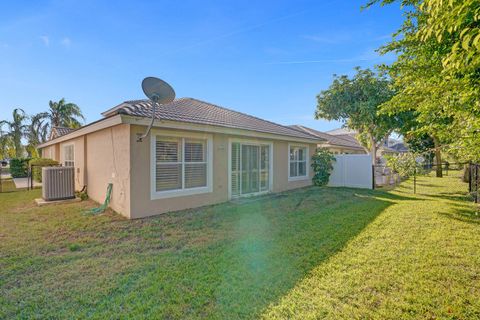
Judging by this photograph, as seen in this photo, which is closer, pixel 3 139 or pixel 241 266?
pixel 241 266

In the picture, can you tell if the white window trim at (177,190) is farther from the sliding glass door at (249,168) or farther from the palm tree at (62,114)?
the palm tree at (62,114)

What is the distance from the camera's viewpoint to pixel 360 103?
1664 centimetres

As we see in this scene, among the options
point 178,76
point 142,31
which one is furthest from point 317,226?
point 178,76

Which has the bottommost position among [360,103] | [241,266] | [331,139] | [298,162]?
[241,266]

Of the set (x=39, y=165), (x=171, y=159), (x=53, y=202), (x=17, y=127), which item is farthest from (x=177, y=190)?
(x=17, y=127)

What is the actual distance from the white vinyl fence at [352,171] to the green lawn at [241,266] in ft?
21.9

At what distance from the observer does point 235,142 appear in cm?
981

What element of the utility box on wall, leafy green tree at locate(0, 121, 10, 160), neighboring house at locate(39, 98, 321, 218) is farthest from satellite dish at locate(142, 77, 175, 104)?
leafy green tree at locate(0, 121, 10, 160)

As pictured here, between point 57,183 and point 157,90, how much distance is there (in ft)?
20.6

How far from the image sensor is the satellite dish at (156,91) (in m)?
6.61

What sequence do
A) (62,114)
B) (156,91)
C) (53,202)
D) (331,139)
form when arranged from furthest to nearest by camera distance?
1. (62,114)
2. (331,139)
3. (53,202)
4. (156,91)

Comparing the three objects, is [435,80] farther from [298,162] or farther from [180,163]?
[298,162]

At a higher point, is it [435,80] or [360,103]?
[360,103]

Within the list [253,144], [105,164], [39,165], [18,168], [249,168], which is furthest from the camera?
[18,168]
